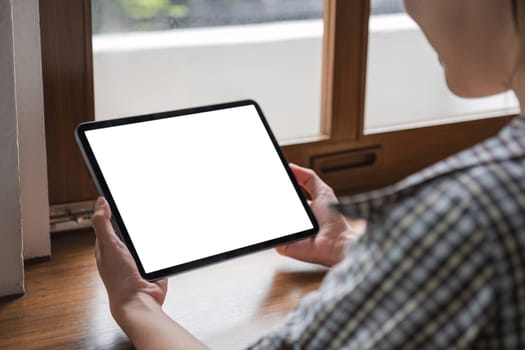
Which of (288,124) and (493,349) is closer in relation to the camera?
(493,349)

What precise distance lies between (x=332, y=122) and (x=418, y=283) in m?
0.87

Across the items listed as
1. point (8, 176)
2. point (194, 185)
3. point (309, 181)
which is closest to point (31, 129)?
point (8, 176)

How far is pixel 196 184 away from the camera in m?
1.13

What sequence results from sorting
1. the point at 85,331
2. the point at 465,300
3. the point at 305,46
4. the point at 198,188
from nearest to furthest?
the point at 465,300, the point at 85,331, the point at 198,188, the point at 305,46

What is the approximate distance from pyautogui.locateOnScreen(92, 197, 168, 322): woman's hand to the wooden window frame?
0.79ft

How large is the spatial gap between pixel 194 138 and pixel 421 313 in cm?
62

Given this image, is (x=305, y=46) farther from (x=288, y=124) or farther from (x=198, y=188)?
(x=198, y=188)

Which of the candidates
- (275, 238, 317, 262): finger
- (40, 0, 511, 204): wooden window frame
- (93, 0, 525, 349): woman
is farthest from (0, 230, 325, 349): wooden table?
(93, 0, 525, 349): woman

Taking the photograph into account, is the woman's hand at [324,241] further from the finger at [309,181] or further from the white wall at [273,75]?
the white wall at [273,75]

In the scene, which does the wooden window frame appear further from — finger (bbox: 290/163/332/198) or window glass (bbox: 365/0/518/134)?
finger (bbox: 290/163/332/198)

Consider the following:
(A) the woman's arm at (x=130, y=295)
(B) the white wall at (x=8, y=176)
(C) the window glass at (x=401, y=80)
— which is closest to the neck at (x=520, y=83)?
(A) the woman's arm at (x=130, y=295)

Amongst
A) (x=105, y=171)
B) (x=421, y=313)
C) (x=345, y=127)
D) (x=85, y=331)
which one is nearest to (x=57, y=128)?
(x=105, y=171)

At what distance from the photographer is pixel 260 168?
1.18m

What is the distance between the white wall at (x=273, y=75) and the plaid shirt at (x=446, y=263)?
704mm
